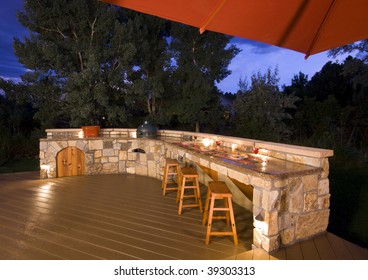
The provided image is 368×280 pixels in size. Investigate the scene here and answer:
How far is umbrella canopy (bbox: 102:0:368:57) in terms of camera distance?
6.31ft

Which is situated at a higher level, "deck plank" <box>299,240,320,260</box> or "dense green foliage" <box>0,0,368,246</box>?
"dense green foliage" <box>0,0,368,246</box>

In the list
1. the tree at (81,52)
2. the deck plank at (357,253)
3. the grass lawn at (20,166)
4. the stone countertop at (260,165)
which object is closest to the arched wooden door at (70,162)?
the tree at (81,52)

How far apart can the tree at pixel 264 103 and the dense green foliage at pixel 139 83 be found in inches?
1.6

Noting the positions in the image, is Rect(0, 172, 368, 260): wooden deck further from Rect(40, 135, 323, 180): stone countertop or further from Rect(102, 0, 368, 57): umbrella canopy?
Rect(102, 0, 368, 57): umbrella canopy

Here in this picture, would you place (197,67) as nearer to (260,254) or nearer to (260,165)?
(260,165)

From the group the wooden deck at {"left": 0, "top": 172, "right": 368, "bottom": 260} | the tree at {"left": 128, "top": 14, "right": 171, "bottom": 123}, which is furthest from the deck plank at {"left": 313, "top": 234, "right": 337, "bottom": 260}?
the tree at {"left": 128, "top": 14, "right": 171, "bottom": 123}

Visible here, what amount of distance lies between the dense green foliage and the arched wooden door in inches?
105

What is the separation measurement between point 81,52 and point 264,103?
7.17 m

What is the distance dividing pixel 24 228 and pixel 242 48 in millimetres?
10928

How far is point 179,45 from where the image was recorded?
38.8 ft

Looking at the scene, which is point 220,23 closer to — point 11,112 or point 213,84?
point 213,84

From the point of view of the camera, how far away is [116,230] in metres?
3.77

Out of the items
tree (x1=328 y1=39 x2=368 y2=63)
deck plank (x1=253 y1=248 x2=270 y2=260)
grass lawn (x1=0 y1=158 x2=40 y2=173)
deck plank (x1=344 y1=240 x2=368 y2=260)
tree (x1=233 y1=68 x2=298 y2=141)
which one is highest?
tree (x1=328 y1=39 x2=368 y2=63)
